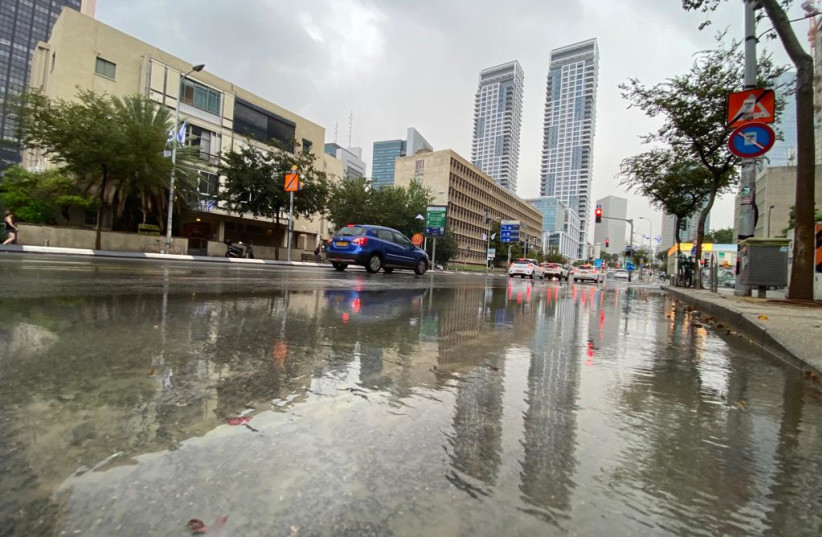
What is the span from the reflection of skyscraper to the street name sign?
8015 mm

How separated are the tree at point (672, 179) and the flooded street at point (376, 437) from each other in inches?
880

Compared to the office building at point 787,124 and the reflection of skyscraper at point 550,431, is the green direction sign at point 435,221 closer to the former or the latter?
the office building at point 787,124

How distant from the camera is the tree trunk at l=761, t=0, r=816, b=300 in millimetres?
8734

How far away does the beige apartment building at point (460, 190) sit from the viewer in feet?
294

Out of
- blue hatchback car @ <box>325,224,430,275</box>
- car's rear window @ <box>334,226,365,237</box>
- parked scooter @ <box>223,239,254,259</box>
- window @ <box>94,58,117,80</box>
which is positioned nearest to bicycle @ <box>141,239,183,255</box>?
parked scooter @ <box>223,239,254,259</box>

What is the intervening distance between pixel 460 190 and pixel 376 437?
95801mm

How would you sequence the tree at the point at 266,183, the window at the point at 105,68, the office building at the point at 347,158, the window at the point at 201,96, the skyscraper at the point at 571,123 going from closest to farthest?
the tree at the point at 266,183 → the window at the point at 105,68 → the window at the point at 201,96 → the office building at the point at 347,158 → the skyscraper at the point at 571,123

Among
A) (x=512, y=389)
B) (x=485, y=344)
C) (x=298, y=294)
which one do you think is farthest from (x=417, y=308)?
(x=512, y=389)

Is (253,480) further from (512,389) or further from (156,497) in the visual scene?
(512,389)

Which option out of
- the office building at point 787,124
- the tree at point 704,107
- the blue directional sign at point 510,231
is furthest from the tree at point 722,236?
the tree at point 704,107

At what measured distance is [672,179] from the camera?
76.4 feet

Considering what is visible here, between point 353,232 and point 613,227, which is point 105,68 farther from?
point 613,227

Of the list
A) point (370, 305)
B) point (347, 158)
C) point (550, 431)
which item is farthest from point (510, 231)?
point (347, 158)

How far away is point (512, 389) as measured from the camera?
9.33 ft
